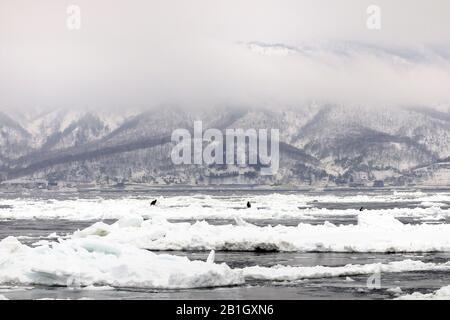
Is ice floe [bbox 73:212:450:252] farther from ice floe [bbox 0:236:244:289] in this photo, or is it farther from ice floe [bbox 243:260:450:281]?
ice floe [bbox 0:236:244:289]

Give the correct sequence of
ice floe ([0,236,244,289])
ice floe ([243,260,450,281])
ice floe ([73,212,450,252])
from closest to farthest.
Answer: ice floe ([0,236,244,289])
ice floe ([243,260,450,281])
ice floe ([73,212,450,252])

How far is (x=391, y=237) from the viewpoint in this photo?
43406mm

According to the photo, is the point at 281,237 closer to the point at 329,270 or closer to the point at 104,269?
the point at 329,270

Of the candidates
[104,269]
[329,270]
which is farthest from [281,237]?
[104,269]

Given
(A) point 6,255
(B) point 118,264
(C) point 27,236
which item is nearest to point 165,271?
(B) point 118,264

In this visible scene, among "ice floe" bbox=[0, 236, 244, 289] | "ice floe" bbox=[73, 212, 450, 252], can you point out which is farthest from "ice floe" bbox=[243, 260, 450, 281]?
"ice floe" bbox=[73, 212, 450, 252]

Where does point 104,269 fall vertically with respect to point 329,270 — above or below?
above

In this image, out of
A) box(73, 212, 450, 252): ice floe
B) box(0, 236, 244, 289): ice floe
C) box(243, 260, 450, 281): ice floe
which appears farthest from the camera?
box(73, 212, 450, 252): ice floe

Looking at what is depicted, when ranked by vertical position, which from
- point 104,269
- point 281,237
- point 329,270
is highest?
point 104,269

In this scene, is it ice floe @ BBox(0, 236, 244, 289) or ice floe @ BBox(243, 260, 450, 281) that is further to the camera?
ice floe @ BBox(243, 260, 450, 281)

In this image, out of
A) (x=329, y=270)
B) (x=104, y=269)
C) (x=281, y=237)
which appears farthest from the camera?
(x=281, y=237)

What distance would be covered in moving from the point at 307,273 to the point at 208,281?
4883mm
